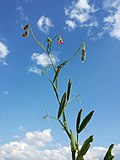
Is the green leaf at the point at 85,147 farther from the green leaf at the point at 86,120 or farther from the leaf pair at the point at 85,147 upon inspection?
the green leaf at the point at 86,120

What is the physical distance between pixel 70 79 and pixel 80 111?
0.71 ft

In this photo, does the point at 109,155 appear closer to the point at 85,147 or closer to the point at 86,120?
the point at 85,147

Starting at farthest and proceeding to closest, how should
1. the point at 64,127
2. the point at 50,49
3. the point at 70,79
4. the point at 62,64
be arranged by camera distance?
the point at 50,49 → the point at 62,64 → the point at 70,79 → the point at 64,127

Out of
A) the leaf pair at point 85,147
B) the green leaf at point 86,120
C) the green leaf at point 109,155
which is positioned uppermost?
the green leaf at point 86,120

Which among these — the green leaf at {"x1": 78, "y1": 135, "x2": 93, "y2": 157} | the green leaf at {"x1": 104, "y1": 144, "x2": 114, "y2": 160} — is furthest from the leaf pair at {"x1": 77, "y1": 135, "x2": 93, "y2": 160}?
the green leaf at {"x1": 104, "y1": 144, "x2": 114, "y2": 160}

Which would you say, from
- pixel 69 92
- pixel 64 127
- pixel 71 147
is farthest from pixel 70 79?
pixel 71 147

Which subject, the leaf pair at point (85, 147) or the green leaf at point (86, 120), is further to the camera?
the green leaf at point (86, 120)

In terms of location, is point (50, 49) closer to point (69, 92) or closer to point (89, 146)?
point (69, 92)

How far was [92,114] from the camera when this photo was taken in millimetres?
1548

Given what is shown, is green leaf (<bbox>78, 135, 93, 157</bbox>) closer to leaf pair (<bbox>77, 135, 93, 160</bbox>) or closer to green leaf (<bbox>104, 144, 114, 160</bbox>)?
leaf pair (<bbox>77, 135, 93, 160</bbox>)

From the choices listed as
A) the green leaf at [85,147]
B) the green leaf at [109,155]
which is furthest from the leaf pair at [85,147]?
the green leaf at [109,155]

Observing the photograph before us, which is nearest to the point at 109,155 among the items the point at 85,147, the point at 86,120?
the point at 85,147

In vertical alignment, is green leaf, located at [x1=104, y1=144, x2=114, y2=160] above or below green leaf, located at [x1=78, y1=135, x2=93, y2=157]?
below

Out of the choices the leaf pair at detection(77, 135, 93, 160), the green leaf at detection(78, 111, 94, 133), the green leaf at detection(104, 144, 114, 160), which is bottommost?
the green leaf at detection(104, 144, 114, 160)
